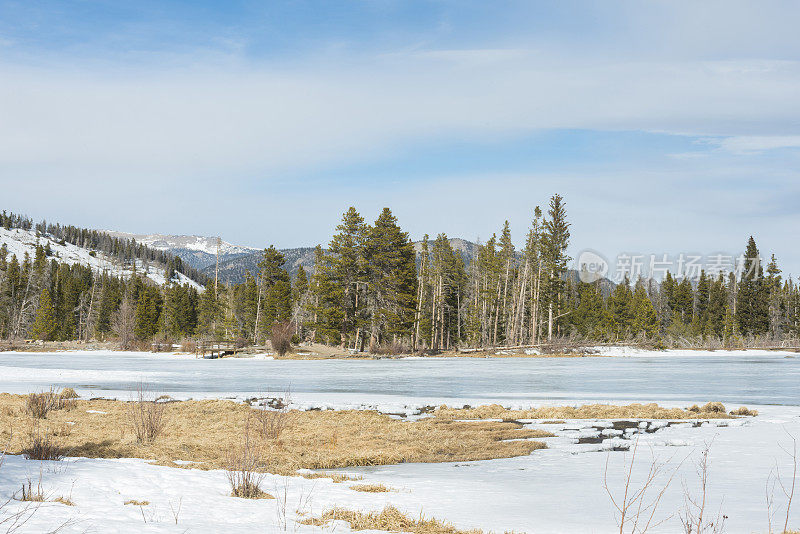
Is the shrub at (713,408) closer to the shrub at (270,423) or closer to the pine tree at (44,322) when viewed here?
the shrub at (270,423)

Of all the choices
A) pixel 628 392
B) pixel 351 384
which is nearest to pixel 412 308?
pixel 351 384

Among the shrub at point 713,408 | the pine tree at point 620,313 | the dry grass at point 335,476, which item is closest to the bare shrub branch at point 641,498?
the dry grass at point 335,476

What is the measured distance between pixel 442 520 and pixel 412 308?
5348 cm

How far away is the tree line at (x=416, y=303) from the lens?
2303 inches

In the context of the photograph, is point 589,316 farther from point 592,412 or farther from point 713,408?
point 592,412

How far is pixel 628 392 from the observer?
21.2m

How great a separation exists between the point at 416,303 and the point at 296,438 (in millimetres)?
50692

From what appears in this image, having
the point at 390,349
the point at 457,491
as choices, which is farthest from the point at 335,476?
the point at 390,349

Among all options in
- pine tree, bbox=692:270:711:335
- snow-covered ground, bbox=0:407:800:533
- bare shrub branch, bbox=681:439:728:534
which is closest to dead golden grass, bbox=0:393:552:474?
snow-covered ground, bbox=0:407:800:533

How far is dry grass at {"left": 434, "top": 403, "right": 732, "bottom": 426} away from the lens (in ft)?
49.9

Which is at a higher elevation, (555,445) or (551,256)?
(551,256)

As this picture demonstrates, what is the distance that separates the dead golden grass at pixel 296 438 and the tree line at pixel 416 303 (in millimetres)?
34613

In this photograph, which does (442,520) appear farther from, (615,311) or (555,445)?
(615,311)

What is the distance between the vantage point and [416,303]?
63.8 metres
